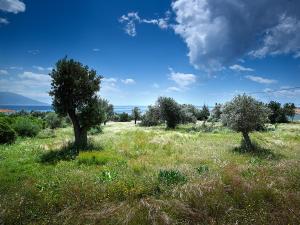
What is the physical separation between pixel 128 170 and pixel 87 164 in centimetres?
338

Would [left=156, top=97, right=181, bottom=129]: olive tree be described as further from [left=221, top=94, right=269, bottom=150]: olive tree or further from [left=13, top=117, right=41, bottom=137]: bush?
[left=221, top=94, right=269, bottom=150]: olive tree

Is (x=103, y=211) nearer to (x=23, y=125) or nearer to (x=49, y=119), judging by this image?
(x=23, y=125)

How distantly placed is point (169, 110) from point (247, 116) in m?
33.6

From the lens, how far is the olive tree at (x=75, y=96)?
2269cm

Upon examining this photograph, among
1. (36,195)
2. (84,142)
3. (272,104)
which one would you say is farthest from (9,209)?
(272,104)

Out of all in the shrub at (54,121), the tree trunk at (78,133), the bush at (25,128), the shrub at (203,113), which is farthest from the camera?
the shrub at (203,113)

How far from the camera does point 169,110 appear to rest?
55.2 meters

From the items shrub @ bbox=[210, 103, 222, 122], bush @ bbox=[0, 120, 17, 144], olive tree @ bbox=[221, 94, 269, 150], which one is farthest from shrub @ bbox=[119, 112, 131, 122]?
olive tree @ bbox=[221, 94, 269, 150]

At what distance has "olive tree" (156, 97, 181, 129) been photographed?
5521cm

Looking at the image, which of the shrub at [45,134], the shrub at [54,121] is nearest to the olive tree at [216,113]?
the shrub at [54,121]

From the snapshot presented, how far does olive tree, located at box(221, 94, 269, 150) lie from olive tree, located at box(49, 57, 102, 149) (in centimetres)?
1345

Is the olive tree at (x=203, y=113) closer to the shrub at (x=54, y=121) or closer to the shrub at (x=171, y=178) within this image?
the shrub at (x=54, y=121)

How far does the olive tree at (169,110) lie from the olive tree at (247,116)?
31976 mm

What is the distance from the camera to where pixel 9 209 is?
7.84 meters
